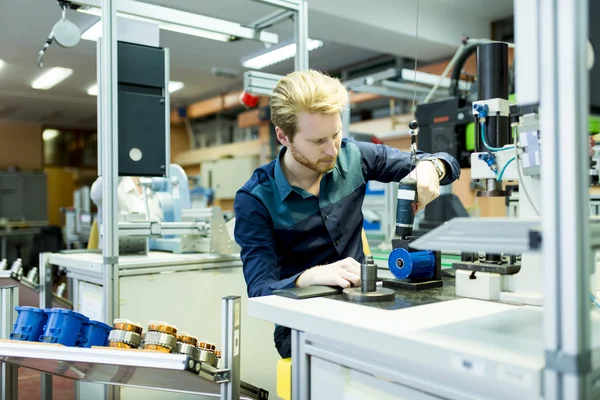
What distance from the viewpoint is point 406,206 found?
110 cm

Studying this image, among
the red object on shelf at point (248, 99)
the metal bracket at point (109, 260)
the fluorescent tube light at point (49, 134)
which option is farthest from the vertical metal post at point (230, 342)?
the fluorescent tube light at point (49, 134)

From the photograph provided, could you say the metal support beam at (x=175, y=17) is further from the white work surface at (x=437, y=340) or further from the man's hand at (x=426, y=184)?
the white work surface at (x=437, y=340)

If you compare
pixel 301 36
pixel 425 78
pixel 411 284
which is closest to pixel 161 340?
pixel 411 284

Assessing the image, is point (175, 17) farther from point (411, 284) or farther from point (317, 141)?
point (411, 284)

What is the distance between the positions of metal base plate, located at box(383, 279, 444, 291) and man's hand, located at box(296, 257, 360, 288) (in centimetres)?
10

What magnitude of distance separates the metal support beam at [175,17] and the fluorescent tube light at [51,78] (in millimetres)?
5378

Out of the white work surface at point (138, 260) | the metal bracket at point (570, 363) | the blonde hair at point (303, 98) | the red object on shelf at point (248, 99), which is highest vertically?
the red object on shelf at point (248, 99)

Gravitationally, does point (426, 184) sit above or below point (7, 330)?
above

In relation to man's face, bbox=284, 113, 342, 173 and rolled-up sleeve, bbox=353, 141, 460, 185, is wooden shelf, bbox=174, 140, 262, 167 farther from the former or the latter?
man's face, bbox=284, 113, 342, 173

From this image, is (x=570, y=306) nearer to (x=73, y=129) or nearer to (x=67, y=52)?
(x=67, y=52)

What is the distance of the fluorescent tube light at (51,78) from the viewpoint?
7.07m

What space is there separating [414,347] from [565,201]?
0.28 meters

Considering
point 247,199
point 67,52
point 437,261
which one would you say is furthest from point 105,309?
point 67,52

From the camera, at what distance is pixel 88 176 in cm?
1126
